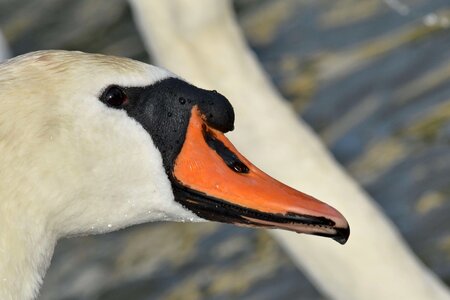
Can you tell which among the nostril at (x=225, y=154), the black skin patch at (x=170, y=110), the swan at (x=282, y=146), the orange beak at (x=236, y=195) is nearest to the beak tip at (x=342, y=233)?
the orange beak at (x=236, y=195)

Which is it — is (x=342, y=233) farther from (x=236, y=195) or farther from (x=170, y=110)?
(x=170, y=110)

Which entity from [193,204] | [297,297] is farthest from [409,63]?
[193,204]

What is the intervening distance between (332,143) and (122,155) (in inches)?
205

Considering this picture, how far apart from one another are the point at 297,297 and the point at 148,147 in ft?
12.9

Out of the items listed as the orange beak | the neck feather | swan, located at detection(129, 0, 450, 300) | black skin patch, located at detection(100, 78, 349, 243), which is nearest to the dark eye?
black skin patch, located at detection(100, 78, 349, 243)

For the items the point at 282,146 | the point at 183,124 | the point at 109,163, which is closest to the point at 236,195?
Result: the point at 183,124

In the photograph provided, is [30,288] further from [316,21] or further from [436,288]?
[316,21]

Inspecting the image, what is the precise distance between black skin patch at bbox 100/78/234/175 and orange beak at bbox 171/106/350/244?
0.07ft

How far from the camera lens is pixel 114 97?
3.80 m

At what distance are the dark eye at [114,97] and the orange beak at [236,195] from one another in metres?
0.24

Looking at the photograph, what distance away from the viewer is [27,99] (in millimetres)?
3676

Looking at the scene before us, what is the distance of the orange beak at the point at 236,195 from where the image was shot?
3.87 metres

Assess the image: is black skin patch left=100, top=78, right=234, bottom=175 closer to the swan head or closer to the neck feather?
the swan head

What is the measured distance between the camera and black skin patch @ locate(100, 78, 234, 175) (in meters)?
Result: 3.89
